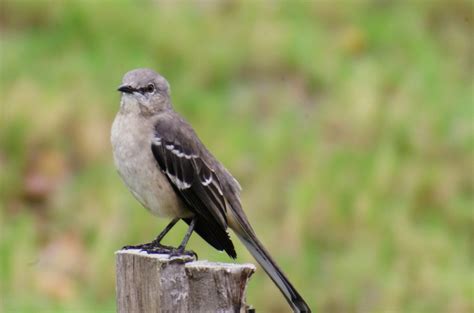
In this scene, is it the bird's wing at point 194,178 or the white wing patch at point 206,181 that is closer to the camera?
the bird's wing at point 194,178

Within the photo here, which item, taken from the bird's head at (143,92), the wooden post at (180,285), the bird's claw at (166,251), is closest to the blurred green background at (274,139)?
the bird's head at (143,92)

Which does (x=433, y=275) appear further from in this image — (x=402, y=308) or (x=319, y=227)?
(x=319, y=227)

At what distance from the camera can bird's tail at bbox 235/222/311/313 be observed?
5.17 m

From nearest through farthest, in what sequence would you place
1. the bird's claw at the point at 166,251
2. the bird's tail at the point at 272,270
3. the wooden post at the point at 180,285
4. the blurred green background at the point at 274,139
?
the wooden post at the point at 180,285 → the bird's claw at the point at 166,251 → the bird's tail at the point at 272,270 → the blurred green background at the point at 274,139

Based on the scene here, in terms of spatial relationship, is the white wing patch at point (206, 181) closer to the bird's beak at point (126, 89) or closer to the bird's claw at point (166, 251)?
the bird's claw at point (166, 251)

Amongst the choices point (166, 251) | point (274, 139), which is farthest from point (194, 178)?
point (274, 139)

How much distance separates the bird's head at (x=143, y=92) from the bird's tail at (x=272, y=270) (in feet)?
2.94

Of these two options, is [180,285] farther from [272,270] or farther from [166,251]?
[272,270]

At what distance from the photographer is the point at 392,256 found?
970 centimetres

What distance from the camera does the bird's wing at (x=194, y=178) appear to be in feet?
18.8

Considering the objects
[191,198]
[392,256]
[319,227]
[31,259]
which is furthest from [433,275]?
[191,198]

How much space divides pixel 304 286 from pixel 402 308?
89cm

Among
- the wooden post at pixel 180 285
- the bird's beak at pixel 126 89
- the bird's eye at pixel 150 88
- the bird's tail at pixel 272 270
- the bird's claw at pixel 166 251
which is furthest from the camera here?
the bird's eye at pixel 150 88

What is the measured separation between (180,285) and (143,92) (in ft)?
6.07
